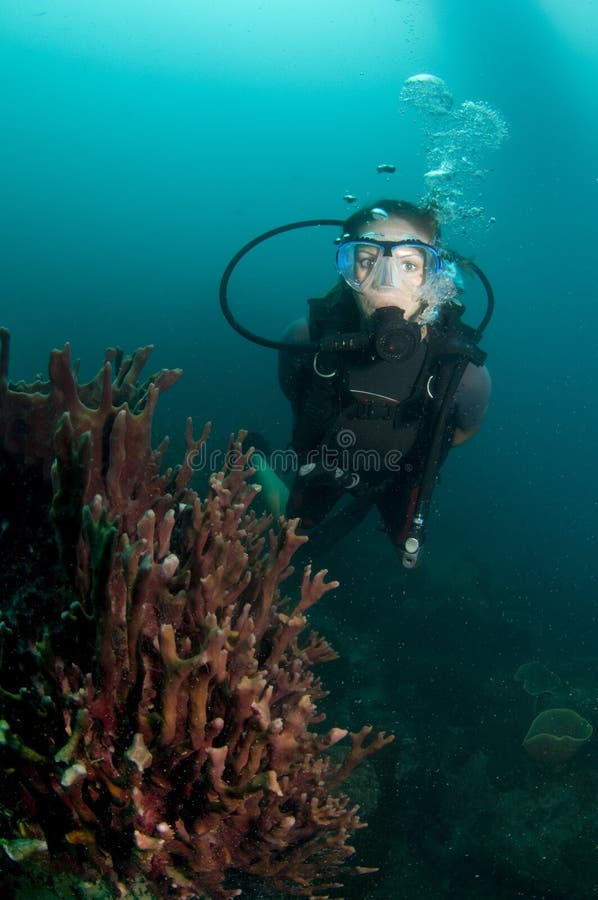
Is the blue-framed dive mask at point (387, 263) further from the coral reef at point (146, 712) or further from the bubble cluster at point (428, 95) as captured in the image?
the bubble cluster at point (428, 95)

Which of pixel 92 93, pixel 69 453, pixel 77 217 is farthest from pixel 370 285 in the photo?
pixel 92 93

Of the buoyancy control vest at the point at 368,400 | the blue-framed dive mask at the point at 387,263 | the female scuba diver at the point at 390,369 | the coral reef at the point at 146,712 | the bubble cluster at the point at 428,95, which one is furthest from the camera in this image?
the bubble cluster at the point at 428,95

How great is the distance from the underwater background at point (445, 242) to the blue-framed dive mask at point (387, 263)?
264cm

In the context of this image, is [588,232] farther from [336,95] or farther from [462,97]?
[336,95]

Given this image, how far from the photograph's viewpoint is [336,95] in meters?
91.8

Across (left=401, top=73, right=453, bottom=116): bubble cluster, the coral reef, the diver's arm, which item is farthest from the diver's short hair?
(left=401, top=73, right=453, bottom=116): bubble cluster

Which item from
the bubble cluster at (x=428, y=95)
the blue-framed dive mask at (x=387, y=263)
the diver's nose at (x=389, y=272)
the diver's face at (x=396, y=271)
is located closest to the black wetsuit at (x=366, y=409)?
the diver's face at (x=396, y=271)

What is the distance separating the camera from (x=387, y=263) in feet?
15.2

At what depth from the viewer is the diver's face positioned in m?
4.66

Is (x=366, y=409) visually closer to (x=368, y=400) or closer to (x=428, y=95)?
(x=368, y=400)

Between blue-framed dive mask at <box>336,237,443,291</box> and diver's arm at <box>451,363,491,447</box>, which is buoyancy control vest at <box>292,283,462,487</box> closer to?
diver's arm at <box>451,363,491,447</box>

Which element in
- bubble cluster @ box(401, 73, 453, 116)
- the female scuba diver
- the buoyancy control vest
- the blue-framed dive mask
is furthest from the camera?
bubble cluster @ box(401, 73, 453, 116)

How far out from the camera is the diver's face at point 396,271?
466 centimetres

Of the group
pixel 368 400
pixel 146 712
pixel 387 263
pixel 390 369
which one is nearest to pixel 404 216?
pixel 387 263
